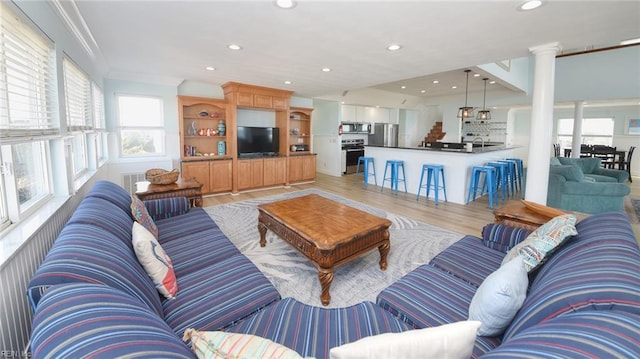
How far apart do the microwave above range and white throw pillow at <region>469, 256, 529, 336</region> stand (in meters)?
7.81

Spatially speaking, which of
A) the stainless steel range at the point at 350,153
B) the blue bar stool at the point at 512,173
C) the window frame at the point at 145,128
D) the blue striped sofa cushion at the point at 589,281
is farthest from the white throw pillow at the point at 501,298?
the stainless steel range at the point at 350,153

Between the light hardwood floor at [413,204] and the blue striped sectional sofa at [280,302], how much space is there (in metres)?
2.04

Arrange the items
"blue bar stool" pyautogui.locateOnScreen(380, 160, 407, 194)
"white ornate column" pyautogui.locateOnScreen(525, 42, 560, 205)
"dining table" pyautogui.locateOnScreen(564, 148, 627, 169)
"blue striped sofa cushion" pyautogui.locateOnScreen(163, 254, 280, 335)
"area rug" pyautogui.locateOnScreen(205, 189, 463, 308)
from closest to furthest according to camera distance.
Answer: "blue striped sofa cushion" pyautogui.locateOnScreen(163, 254, 280, 335) → "area rug" pyautogui.locateOnScreen(205, 189, 463, 308) → "white ornate column" pyautogui.locateOnScreen(525, 42, 560, 205) → "blue bar stool" pyautogui.locateOnScreen(380, 160, 407, 194) → "dining table" pyautogui.locateOnScreen(564, 148, 627, 169)

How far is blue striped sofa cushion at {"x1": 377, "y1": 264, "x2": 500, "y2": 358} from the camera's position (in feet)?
4.57

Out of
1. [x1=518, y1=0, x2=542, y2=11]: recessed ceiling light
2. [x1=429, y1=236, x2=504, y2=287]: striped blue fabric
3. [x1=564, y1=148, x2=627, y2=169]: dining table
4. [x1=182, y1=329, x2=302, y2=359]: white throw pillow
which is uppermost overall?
[x1=518, y1=0, x2=542, y2=11]: recessed ceiling light

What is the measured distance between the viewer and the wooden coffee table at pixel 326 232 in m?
2.18

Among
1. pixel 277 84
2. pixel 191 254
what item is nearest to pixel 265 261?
pixel 191 254

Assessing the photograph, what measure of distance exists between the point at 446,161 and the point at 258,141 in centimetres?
409

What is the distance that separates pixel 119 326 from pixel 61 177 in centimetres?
233

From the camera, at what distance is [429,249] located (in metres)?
3.21

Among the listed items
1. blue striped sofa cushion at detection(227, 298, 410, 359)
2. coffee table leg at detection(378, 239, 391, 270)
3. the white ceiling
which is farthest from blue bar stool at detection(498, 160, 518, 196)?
blue striped sofa cushion at detection(227, 298, 410, 359)

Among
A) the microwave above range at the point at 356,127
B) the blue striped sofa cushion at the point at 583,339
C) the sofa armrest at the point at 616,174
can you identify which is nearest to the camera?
the blue striped sofa cushion at the point at 583,339

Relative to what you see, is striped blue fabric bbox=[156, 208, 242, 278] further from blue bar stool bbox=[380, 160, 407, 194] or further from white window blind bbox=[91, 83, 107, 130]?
blue bar stool bbox=[380, 160, 407, 194]

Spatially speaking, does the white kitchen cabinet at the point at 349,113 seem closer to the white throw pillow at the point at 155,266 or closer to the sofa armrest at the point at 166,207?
the sofa armrest at the point at 166,207
